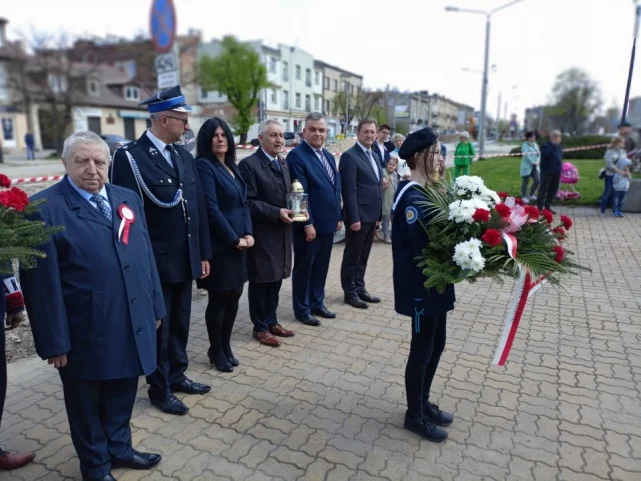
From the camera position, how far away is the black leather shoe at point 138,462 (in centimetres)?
279

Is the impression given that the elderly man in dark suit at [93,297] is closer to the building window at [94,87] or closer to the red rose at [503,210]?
the red rose at [503,210]

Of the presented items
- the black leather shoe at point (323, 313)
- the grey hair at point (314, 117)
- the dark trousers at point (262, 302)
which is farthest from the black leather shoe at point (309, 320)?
the grey hair at point (314, 117)

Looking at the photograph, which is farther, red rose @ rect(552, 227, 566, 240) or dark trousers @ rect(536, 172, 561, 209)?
dark trousers @ rect(536, 172, 561, 209)

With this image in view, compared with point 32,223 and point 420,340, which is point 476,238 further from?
point 32,223

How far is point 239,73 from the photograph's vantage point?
40281 mm

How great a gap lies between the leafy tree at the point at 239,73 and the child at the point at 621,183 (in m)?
32.4

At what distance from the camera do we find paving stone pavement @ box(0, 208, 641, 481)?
2.88 metres

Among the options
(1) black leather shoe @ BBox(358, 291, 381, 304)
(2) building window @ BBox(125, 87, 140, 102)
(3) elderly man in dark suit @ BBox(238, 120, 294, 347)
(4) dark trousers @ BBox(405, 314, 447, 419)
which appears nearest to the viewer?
(4) dark trousers @ BBox(405, 314, 447, 419)

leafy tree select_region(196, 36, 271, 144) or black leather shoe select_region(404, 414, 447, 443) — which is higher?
leafy tree select_region(196, 36, 271, 144)

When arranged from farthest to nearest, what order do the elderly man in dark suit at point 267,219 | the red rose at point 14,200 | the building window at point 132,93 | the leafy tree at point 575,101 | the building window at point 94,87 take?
the leafy tree at point 575,101
the building window at point 132,93
the building window at point 94,87
the elderly man in dark suit at point 267,219
the red rose at point 14,200

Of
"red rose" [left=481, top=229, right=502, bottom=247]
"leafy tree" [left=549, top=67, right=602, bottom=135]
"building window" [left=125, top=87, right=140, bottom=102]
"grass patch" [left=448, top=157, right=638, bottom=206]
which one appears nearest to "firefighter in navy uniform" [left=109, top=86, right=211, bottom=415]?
"red rose" [left=481, top=229, right=502, bottom=247]

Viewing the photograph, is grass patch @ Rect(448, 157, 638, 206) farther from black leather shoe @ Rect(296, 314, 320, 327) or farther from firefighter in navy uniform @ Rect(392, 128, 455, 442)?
firefighter in navy uniform @ Rect(392, 128, 455, 442)

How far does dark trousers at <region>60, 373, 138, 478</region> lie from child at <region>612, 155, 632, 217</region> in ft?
37.2

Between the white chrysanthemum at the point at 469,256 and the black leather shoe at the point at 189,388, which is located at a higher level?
the white chrysanthemum at the point at 469,256
